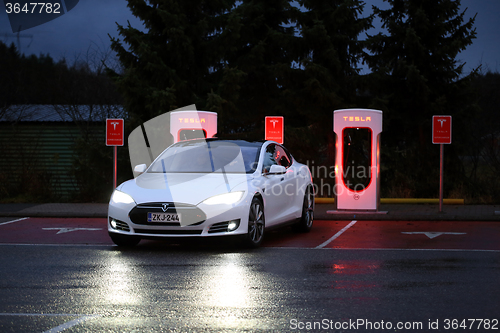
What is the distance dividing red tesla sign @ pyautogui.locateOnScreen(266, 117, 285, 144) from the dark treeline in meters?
3.48

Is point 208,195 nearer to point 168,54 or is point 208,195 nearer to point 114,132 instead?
point 114,132

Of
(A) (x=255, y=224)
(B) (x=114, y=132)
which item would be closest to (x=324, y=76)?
(B) (x=114, y=132)

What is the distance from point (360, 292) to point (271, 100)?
52.3 feet

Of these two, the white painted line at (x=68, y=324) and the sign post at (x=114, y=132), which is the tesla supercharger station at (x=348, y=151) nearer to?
the sign post at (x=114, y=132)

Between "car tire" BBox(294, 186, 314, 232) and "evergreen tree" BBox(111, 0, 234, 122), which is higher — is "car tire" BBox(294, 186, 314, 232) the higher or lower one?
the lower one

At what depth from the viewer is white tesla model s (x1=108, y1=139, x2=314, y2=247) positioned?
345 inches

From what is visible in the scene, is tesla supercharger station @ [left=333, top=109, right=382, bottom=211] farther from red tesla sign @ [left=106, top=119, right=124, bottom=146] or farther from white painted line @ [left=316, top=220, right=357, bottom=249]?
red tesla sign @ [left=106, top=119, right=124, bottom=146]

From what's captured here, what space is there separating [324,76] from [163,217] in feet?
39.1

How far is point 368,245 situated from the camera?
9.88 m

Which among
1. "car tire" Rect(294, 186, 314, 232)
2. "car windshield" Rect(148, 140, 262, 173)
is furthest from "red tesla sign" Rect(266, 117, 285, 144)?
"car windshield" Rect(148, 140, 262, 173)

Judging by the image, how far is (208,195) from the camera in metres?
8.88

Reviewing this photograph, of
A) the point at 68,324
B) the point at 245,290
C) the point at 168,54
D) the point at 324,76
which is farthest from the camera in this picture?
the point at 168,54

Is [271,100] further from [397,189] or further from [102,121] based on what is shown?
[102,121]

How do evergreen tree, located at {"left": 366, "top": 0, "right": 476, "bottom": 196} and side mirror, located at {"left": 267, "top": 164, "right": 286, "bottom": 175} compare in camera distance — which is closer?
side mirror, located at {"left": 267, "top": 164, "right": 286, "bottom": 175}
